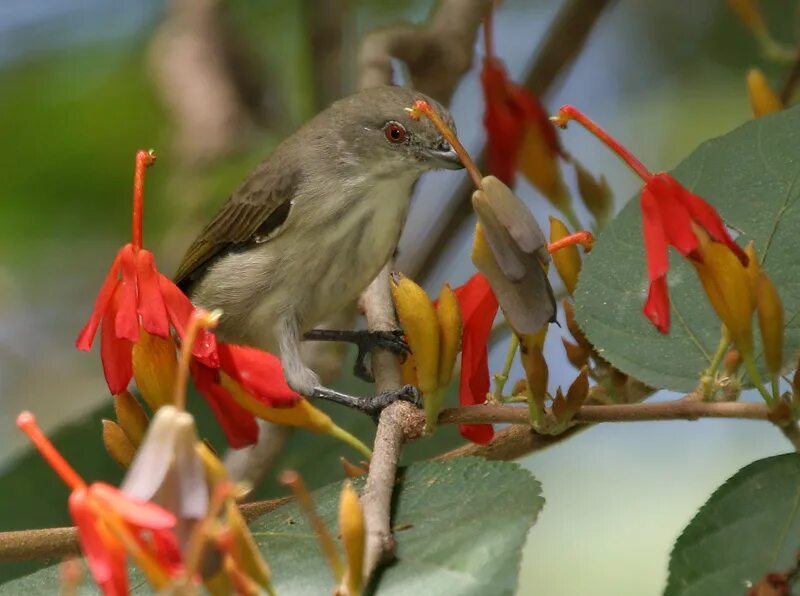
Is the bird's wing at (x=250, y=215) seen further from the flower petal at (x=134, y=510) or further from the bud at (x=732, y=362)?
the flower petal at (x=134, y=510)

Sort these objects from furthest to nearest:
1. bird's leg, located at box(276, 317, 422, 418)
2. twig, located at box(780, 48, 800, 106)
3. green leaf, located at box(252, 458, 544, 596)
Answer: twig, located at box(780, 48, 800, 106)
bird's leg, located at box(276, 317, 422, 418)
green leaf, located at box(252, 458, 544, 596)

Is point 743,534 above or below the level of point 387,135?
below

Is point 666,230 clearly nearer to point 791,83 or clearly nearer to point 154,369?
point 154,369

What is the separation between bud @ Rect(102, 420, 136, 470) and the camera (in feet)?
4.72

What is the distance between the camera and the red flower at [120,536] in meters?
0.87

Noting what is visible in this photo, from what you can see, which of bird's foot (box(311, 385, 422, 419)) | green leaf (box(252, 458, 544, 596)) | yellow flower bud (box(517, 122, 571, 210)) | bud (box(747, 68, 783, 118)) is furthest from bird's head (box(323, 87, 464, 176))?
green leaf (box(252, 458, 544, 596))

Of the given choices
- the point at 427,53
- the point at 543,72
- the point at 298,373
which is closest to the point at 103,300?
the point at 298,373

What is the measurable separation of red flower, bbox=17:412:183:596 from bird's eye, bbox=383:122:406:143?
5.20 ft

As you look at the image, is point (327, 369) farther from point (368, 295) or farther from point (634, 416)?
point (634, 416)

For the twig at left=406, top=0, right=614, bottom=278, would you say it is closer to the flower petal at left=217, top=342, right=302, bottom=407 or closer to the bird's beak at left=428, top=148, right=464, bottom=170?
the bird's beak at left=428, top=148, right=464, bottom=170

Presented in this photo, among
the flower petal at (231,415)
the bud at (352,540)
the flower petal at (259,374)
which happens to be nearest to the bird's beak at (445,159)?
the flower petal at (231,415)

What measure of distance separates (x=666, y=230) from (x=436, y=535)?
15.2 inches

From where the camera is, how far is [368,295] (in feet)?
7.31

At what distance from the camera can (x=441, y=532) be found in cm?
114
